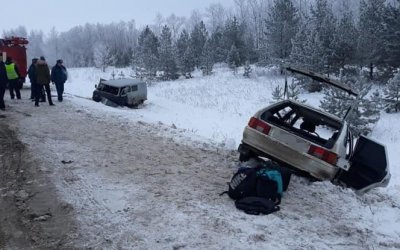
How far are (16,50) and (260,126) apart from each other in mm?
17290

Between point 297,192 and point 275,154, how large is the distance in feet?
2.50

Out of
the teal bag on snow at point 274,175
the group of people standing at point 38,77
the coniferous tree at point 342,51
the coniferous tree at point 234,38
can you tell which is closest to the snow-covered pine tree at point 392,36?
the coniferous tree at point 342,51

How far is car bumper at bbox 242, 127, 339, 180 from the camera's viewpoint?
674cm

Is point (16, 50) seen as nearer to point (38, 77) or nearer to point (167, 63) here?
point (38, 77)

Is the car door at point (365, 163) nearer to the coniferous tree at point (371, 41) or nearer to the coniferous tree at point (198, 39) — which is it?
the coniferous tree at point (371, 41)

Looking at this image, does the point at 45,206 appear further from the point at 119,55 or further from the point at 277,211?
the point at 119,55

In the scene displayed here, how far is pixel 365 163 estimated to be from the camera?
770cm

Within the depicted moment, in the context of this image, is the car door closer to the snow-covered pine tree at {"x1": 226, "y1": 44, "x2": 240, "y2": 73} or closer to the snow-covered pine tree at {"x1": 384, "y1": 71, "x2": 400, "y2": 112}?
the snow-covered pine tree at {"x1": 384, "y1": 71, "x2": 400, "y2": 112}

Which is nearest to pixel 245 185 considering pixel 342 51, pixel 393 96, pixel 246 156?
pixel 246 156

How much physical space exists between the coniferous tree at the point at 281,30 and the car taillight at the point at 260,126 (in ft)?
117

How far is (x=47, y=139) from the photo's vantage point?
9.12 metres

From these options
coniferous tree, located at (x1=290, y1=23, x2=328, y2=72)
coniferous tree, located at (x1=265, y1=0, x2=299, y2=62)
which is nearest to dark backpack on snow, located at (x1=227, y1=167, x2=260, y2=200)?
coniferous tree, located at (x1=290, y1=23, x2=328, y2=72)

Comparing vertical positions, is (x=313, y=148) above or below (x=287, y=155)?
above

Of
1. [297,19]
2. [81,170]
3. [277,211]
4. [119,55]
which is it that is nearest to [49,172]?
[81,170]
